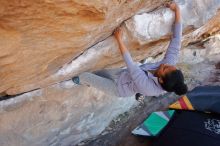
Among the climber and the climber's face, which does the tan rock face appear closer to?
the climber

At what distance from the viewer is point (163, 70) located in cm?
236

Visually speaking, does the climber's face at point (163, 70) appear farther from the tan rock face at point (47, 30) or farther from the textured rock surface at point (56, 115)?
the textured rock surface at point (56, 115)

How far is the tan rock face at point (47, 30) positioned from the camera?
5.50ft

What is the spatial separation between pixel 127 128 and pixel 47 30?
8.08 ft

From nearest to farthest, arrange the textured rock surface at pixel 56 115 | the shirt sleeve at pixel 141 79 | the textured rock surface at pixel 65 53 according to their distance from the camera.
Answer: the textured rock surface at pixel 65 53 < the shirt sleeve at pixel 141 79 < the textured rock surface at pixel 56 115

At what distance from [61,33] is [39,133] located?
138 cm

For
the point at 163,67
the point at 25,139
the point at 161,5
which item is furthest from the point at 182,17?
the point at 25,139

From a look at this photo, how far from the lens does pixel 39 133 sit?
3.10m

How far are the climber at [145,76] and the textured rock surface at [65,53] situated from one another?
82 mm

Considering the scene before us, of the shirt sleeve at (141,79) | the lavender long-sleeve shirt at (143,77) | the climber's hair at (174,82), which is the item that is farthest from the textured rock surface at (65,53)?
the climber's hair at (174,82)

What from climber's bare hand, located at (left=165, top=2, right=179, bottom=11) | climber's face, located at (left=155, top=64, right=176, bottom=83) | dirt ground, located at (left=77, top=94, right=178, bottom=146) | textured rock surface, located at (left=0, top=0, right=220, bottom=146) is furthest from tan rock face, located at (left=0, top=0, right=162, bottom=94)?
dirt ground, located at (left=77, top=94, right=178, bottom=146)

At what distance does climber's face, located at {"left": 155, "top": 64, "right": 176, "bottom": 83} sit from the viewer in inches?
91.2

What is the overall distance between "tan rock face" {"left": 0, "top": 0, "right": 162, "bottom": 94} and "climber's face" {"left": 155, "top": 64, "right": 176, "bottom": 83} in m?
0.43

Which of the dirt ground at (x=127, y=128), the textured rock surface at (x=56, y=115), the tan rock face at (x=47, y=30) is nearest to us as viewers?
the tan rock face at (x=47, y=30)
